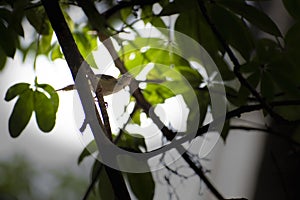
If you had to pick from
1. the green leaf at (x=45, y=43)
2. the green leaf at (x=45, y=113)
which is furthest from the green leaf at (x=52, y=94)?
the green leaf at (x=45, y=43)

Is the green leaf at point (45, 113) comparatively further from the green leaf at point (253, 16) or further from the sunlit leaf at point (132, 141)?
the green leaf at point (253, 16)

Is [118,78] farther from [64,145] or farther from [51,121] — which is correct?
[64,145]

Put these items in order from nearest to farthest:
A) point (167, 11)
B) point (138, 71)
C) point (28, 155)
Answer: point (167, 11) → point (138, 71) → point (28, 155)

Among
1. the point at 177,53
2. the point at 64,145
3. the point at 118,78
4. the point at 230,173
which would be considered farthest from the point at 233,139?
the point at 118,78

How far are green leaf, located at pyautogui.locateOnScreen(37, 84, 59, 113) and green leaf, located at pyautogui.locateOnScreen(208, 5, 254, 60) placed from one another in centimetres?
15

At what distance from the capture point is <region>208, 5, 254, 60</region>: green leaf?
18.0 inches

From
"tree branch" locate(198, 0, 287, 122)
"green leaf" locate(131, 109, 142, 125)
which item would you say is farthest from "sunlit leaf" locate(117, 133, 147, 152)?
"tree branch" locate(198, 0, 287, 122)

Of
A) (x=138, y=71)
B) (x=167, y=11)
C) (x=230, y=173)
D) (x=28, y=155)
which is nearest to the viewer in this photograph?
(x=167, y=11)

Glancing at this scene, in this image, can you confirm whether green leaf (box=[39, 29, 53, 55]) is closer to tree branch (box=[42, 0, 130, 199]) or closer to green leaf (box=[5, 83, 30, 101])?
green leaf (box=[5, 83, 30, 101])

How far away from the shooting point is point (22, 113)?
19.6 inches

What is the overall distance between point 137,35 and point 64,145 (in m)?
0.48

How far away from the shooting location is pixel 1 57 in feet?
1.84

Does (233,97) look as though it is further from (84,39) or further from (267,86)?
(84,39)

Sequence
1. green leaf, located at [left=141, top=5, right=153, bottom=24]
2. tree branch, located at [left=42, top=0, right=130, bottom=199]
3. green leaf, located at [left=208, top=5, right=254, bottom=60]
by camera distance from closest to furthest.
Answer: tree branch, located at [left=42, top=0, right=130, bottom=199]
green leaf, located at [left=208, top=5, right=254, bottom=60]
green leaf, located at [left=141, top=5, right=153, bottom=24]
